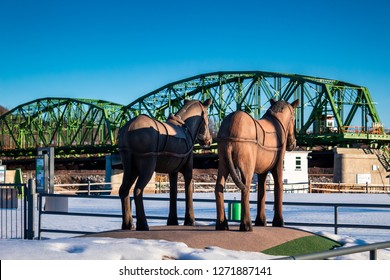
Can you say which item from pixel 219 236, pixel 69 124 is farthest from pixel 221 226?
pixel 69 124

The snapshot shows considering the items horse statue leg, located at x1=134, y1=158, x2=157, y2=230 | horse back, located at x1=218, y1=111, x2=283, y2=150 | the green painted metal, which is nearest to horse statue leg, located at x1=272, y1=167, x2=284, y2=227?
horse back, located at x1=218, y1=111, x2=283, y2=150

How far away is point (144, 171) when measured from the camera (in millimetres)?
10438

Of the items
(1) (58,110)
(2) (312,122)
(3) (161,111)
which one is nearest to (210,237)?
(2) (312,122)

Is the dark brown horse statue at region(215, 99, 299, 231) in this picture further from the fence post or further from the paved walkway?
the fence post

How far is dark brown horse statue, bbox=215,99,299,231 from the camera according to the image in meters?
10.4

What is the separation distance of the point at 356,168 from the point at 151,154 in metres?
46.7

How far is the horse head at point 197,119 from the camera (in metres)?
11.8

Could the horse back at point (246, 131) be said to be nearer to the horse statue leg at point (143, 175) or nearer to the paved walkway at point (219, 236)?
the horse statue leg at point (143, 175)

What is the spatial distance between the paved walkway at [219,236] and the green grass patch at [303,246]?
0.33 feet

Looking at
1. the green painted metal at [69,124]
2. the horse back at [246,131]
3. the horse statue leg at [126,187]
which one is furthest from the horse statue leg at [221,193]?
the green painted metal at [69,124]

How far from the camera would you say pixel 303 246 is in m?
10.4

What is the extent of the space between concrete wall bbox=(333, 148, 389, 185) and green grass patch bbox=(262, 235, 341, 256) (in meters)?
42.2

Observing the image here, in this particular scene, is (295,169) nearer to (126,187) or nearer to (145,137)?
(126,187)

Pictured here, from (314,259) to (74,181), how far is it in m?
73.4
